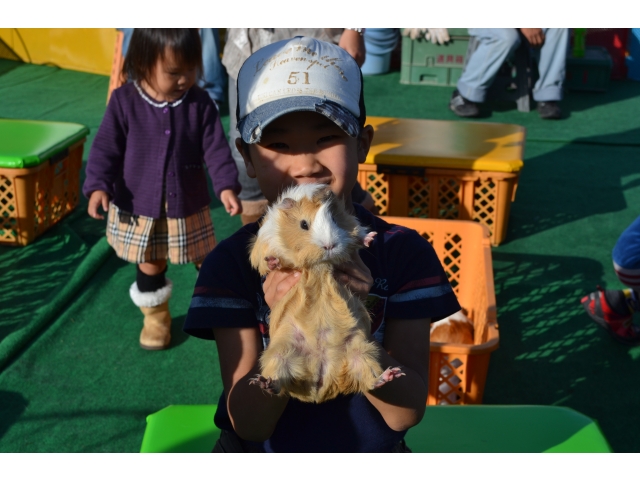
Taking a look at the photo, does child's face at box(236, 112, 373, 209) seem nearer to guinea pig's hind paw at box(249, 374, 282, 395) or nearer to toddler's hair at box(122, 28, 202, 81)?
guinea pig's hind paw at box(249, 374, 282, 395)

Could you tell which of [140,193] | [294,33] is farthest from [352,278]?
[294,33]

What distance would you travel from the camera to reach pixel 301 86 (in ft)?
4.25

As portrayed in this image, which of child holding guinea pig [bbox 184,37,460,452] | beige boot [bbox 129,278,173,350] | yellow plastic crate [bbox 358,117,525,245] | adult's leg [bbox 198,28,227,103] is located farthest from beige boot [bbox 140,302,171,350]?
adult's leg [bbox 198,28,227,103]

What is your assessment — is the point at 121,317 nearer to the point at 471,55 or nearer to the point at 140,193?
the point at 140,193

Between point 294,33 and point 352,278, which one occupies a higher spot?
point 294,33

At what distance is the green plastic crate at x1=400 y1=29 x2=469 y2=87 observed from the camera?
623 centimetres

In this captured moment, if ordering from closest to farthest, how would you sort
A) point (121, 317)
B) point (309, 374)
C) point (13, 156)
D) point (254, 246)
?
1. point (309, 374)
2. point (254, 246)
3. point (121, 317)
4. point (13, 156)

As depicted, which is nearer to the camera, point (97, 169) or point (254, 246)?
point (254, 246)

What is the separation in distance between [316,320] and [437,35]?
5.46 metres

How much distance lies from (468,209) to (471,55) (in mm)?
2599

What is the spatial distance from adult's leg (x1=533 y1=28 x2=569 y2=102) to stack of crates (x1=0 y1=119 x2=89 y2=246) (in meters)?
3.68

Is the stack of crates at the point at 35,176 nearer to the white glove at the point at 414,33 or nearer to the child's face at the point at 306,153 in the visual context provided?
the child's face at the point at 306,153

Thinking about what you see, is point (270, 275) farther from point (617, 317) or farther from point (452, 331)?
point (617, 317)

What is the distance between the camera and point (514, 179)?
11.6ft
